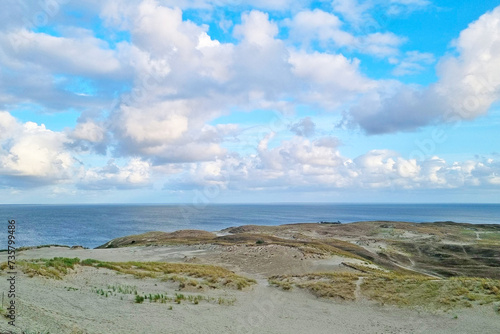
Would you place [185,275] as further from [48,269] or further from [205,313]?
[205,313]

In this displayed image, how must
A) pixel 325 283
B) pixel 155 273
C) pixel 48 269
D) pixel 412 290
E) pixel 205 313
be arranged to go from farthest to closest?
pixel 155 273 < pixel 325 283 < pixel 48 269 < pixel 412 290 < pixel 205 313

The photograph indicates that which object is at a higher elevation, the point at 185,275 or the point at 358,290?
the point at 358,290

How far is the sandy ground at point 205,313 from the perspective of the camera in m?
13.1

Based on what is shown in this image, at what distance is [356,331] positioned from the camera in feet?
51.2

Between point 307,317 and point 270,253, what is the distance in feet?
72.8

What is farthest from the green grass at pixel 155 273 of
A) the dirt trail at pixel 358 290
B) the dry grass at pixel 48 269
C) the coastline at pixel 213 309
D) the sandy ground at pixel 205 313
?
the dirt trail at pixel 358 290

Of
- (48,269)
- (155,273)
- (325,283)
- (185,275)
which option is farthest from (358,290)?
(48,269)

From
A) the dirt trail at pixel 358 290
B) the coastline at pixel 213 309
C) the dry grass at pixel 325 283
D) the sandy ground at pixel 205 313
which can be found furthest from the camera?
the dry grass at pixel 325 283

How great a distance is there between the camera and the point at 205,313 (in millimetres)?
16766

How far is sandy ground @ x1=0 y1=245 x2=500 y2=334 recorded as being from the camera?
1311 cm

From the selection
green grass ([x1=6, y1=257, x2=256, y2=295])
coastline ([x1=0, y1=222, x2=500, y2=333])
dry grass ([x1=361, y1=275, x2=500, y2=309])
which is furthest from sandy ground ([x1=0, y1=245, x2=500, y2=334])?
dry grass ([x1=361, y1=275, x2=500, y2=309])

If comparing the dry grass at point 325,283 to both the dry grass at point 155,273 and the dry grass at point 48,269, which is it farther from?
the dry grass at point 48,269

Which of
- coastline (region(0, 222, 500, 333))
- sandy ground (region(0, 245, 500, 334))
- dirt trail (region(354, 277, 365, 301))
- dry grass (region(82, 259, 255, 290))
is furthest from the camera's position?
dry grass (region(82, 259, 255, 290))

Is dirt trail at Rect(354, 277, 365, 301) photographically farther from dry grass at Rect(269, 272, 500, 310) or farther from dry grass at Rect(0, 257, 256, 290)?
dry grass at Rect(0, 257, 256, 290)
